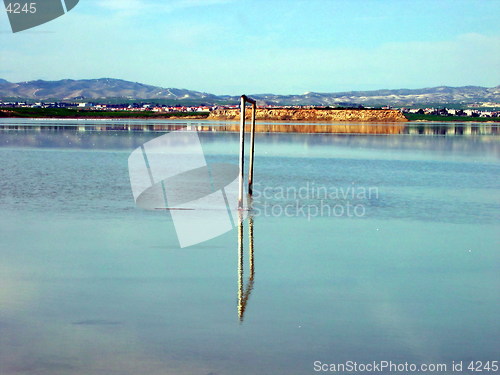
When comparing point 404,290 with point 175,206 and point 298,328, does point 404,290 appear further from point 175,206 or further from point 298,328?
point 175,206

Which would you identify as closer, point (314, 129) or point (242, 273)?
point (242, 273)

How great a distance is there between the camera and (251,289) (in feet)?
33.2

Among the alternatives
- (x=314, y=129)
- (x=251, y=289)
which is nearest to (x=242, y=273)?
(x=251, y=289)

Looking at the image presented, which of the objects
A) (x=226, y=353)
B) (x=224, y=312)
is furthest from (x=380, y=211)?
(x=226, y=353)

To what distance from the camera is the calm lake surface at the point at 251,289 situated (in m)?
7.44
